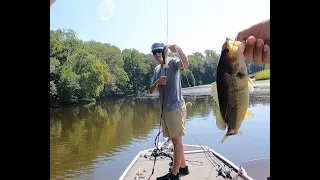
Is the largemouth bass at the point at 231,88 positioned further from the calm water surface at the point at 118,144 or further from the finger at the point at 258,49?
the calm water surface at the point at 118,144

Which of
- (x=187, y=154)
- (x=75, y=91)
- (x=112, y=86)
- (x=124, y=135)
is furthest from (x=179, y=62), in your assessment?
(x=112, y=86)

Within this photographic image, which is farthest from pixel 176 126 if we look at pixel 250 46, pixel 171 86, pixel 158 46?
pixel 250 46

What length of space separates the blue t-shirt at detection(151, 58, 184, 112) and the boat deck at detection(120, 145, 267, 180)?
3.48ft

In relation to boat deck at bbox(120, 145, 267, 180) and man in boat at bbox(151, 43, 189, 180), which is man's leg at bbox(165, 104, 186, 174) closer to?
man in boat at bbox(151, 43, 189, 180)

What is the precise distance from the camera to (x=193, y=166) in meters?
4.39

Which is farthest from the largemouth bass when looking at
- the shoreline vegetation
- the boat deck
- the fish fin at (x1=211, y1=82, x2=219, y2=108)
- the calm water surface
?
the shoreline vegetation

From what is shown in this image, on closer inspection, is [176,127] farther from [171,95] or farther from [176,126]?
[171,95]

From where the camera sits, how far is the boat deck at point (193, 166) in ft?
13.1

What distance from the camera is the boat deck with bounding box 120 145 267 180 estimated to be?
4008 mm

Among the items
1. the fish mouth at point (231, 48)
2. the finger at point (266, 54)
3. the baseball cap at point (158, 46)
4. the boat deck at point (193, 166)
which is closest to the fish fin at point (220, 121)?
the fish mouth at point (231, 48)

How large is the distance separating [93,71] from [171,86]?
114ft

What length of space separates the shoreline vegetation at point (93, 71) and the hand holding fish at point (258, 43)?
668 inches
